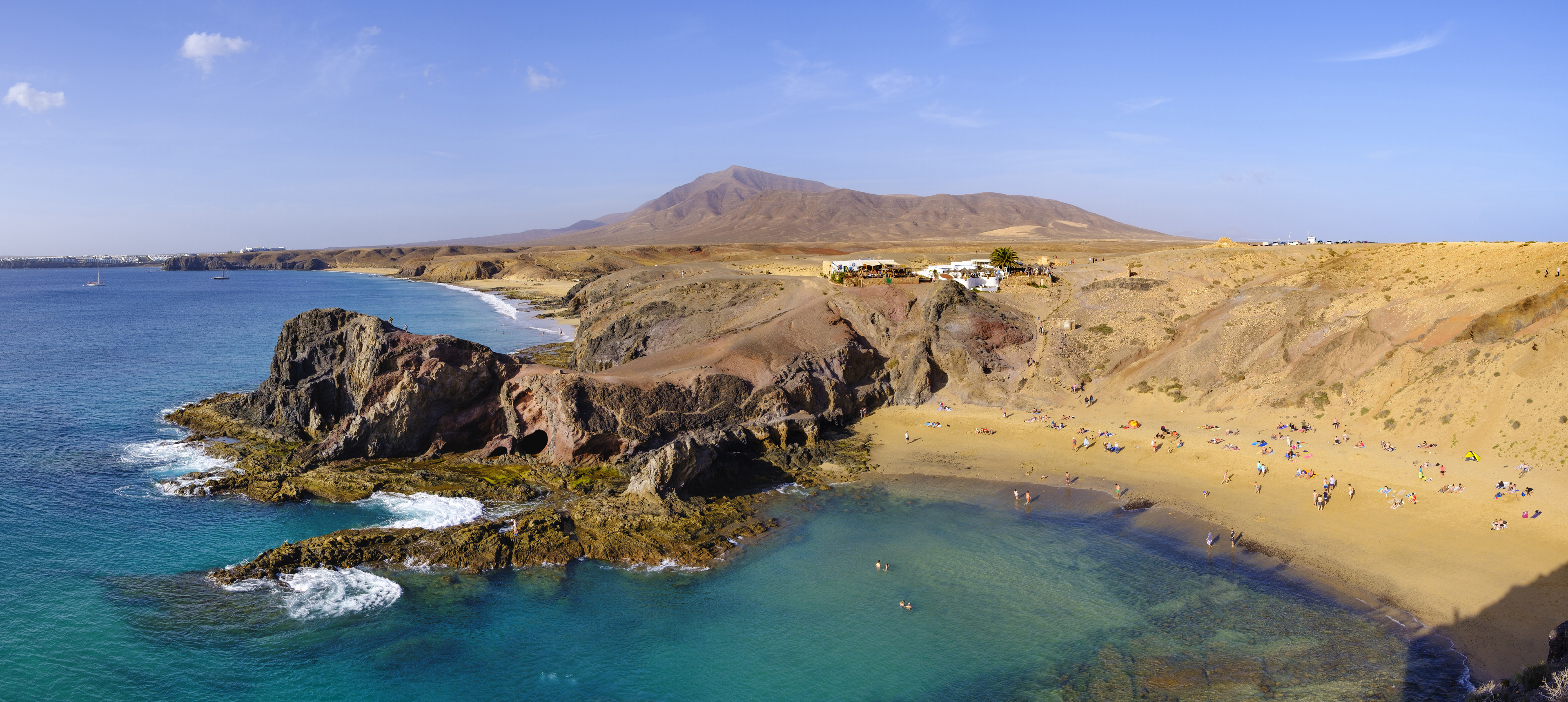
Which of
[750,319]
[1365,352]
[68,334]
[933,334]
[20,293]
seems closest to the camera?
[1365,352]

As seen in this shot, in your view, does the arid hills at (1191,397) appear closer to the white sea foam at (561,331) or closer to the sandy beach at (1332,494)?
the sandy beach at (1332,494)

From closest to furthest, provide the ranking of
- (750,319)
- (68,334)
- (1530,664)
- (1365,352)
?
(1530,664)
(1365,352)
(750,319)
(68,334)

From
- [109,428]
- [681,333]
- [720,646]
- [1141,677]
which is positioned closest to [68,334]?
[109,428]

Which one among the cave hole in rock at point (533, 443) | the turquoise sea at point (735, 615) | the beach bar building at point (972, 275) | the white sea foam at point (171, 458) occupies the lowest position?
the turquoise sea at point (735, 615)

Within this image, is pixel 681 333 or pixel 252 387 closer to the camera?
pixel 252 387

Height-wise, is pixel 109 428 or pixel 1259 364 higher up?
pixel 1259 364

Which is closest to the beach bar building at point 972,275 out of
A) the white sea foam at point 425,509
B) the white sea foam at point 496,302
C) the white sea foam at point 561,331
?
the white sea foam at point 425,509

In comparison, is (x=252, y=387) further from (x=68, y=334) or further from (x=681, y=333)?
(x=68, y=334)

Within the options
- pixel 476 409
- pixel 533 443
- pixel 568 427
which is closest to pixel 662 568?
pixel 568 427
